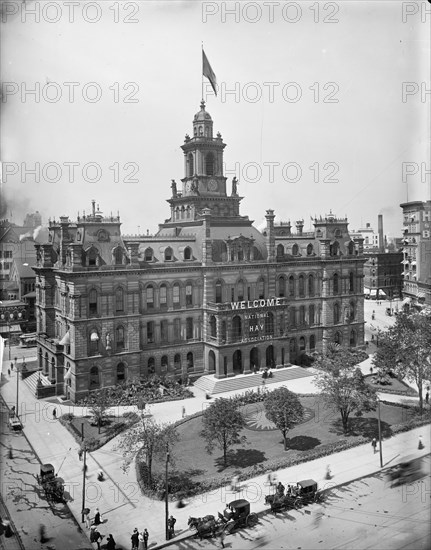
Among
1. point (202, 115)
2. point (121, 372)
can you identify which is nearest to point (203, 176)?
point (202, 115)

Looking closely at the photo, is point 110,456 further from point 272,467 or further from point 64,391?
point 64,391

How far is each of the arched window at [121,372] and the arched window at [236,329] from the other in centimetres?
1363

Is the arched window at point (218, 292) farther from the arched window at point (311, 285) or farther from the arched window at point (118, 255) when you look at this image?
the arched window at point (311, 285)

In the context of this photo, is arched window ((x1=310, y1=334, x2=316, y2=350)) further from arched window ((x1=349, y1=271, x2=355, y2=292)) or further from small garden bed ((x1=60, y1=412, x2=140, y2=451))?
small garden bed ((x1=60, y1=412, x2=140, y2=451))

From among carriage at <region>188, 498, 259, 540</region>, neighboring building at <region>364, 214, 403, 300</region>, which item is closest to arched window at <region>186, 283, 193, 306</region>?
carriage at <region>188, 498, 259, 540</region>

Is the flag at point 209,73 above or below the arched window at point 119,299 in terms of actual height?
above

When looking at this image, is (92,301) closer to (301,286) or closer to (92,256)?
(92,256)

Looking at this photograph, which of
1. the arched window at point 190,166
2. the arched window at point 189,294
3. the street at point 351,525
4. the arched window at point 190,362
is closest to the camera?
the street at point 351,525

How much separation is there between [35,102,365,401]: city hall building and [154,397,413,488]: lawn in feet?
41.8

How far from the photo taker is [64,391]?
195 ft

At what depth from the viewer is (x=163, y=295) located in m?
62.9

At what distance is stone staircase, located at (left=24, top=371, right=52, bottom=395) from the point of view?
6125 cm

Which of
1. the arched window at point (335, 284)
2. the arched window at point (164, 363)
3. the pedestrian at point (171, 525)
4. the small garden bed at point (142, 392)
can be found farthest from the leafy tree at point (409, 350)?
the pedestrian at point (171, 525)

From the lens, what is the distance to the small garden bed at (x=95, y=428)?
44969mm
